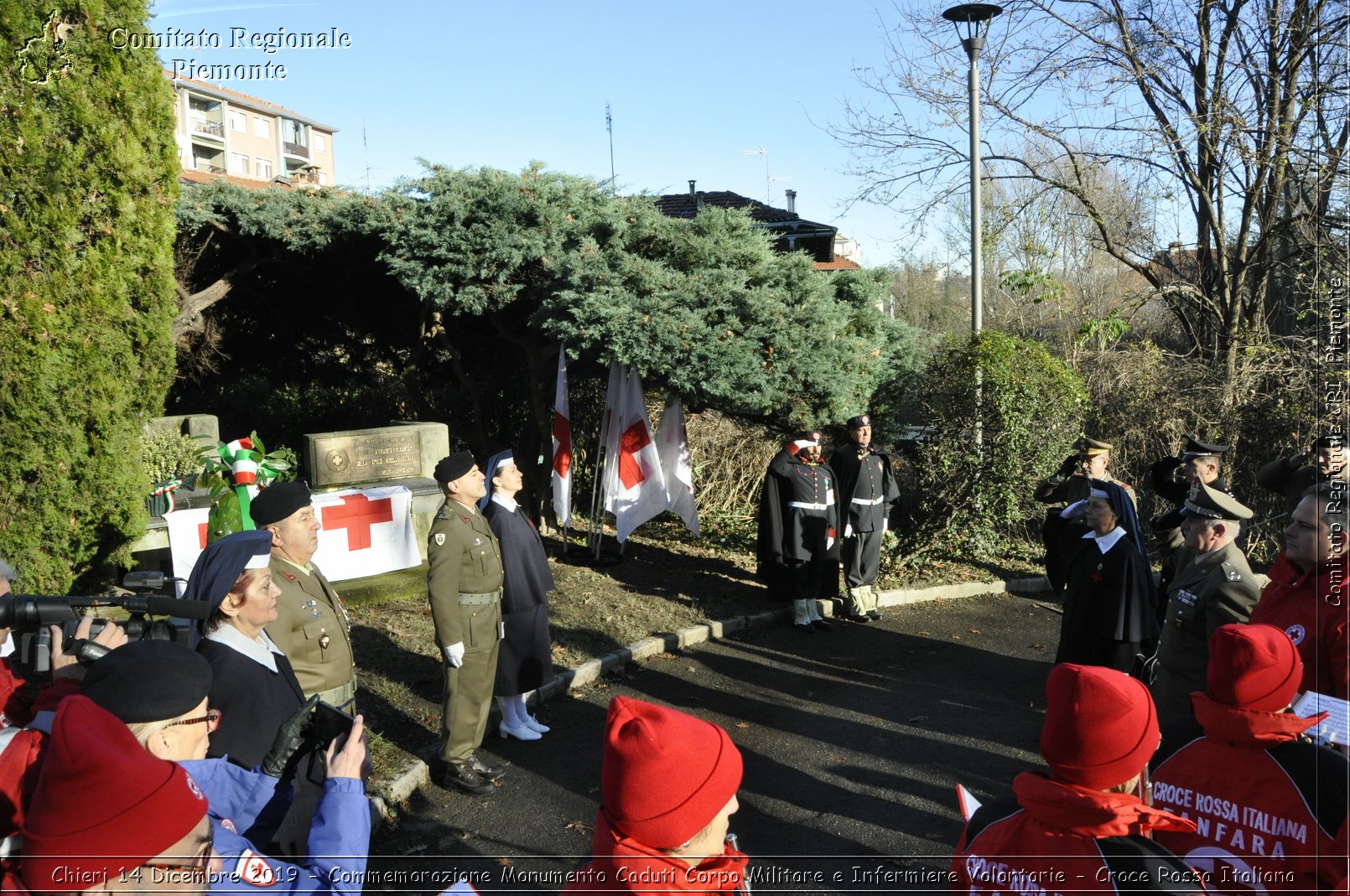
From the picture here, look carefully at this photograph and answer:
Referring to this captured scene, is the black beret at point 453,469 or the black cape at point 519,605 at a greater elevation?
the black beret at point 453,469

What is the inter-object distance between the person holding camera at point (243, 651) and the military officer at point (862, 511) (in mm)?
6478

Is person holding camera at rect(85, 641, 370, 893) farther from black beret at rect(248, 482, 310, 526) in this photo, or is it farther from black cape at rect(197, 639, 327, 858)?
black beret at rect(248, 482, 310, 526)

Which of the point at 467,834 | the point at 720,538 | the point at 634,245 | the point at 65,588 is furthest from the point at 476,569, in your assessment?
the point at 720,538

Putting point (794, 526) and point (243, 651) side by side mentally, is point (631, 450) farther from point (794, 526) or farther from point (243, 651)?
point (243, 651)

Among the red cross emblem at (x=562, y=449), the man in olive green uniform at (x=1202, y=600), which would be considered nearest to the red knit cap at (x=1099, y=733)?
the man in olive green uniform at (x=1202, y=600)

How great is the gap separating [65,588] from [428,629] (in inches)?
109

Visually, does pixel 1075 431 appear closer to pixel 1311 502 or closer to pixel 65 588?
pixel 1311 502

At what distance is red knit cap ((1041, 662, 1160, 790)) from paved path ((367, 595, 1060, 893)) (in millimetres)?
2463

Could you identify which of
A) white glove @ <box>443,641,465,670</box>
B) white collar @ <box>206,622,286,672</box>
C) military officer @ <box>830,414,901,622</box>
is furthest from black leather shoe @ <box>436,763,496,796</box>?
military officer @ <box>830,414,901,622</box>

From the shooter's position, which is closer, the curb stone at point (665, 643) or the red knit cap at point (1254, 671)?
the red knit cap at point (1254, 671)

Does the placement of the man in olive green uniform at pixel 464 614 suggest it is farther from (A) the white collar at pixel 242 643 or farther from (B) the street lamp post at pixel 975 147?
(B) the street lamp post at pixel 975 147

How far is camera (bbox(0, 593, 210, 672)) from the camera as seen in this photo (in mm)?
3180

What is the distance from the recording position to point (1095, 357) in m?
11.7

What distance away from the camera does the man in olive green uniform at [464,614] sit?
17.8ft
